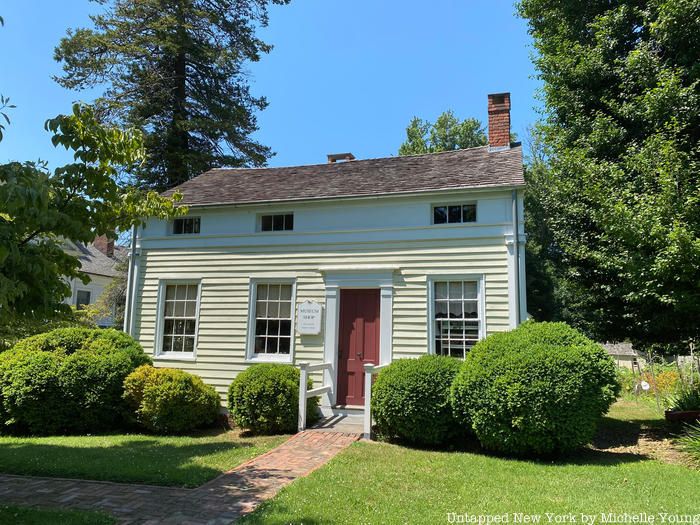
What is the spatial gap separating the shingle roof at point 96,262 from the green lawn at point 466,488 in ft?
89.6

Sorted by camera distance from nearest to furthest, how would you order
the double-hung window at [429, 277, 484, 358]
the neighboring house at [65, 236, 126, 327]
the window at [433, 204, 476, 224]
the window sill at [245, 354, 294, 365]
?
the double-hung window at [429, 277, 484, 358], the window at [433, 204, 476, 224], the window sill at [245, 354, 294, 365], the neighboring house at [65, 236, 126, 327]

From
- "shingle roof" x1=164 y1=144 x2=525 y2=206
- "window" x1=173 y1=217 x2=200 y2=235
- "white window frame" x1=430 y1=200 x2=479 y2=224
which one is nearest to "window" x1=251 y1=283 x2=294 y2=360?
"shingle roof" x1=164 y1=144 x2=525 y2=206

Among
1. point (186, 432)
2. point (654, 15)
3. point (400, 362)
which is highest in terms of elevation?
point (654, 15)

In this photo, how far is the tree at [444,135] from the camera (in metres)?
35.2

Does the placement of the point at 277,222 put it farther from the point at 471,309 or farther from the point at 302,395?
the point at 471,309

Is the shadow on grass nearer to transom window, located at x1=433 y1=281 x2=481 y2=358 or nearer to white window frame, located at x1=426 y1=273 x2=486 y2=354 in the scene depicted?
white window frame, located at x1=426 y1=273 x2=486 y2=354

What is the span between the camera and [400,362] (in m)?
8.72

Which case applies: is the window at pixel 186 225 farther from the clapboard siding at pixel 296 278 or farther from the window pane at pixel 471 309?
the window pane at pixel 471 309

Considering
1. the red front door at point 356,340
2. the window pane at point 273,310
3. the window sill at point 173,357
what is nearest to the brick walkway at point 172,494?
the red front door at point 356,340

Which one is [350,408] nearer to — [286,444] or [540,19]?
[286,444]

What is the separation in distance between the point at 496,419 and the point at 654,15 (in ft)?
33.5

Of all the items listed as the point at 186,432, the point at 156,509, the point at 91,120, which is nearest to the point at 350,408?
the point at 186,432

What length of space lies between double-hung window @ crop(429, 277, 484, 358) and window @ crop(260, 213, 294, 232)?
3.86 m

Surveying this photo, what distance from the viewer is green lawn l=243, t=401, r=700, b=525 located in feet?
16.9
